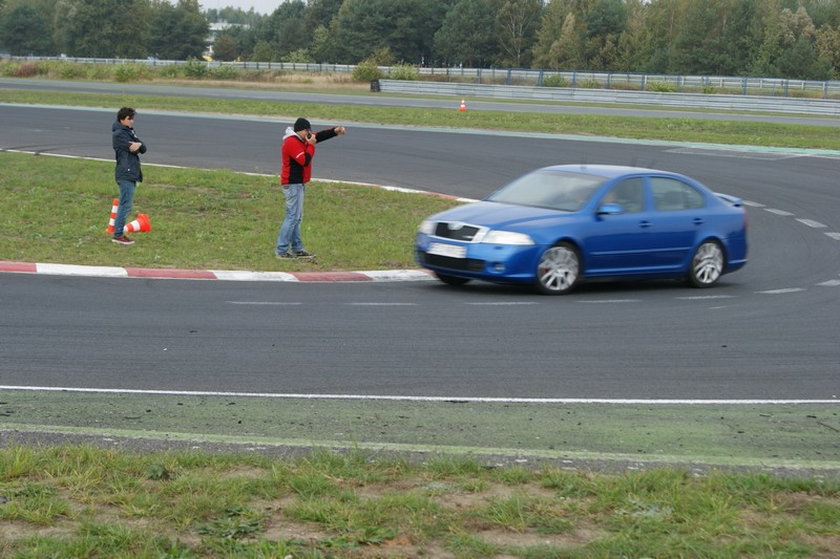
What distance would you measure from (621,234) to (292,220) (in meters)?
4.37

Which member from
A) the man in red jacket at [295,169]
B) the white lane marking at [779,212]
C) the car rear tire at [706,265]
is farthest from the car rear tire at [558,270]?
the white lane marking at [779,212]

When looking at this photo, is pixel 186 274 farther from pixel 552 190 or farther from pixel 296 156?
pixel 552 190

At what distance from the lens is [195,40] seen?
470 ft

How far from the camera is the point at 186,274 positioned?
47.9ft

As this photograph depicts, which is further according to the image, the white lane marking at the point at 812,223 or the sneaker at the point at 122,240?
the white lane marking at the point at 812,223

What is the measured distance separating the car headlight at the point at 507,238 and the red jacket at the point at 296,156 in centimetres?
310

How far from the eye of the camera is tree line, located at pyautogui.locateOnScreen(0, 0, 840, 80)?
334 feet

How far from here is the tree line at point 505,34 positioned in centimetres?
10194

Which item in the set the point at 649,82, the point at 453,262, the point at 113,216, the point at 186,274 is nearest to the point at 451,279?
the point at 453,262

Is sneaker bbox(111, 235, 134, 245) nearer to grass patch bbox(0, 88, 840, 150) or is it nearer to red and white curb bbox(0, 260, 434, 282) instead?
red and white curb bbox(0, 260, 434, 282)

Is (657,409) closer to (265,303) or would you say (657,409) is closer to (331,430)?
(331,430)

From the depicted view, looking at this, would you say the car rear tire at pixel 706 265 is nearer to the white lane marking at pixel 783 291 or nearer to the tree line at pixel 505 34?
the white lane marking at pixel 783 291

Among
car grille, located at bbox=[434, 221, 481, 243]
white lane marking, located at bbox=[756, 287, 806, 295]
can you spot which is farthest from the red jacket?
white lane marking, located at bbox=[756, 287, 806, 295]

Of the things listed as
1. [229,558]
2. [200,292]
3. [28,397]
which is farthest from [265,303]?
[229,558]
